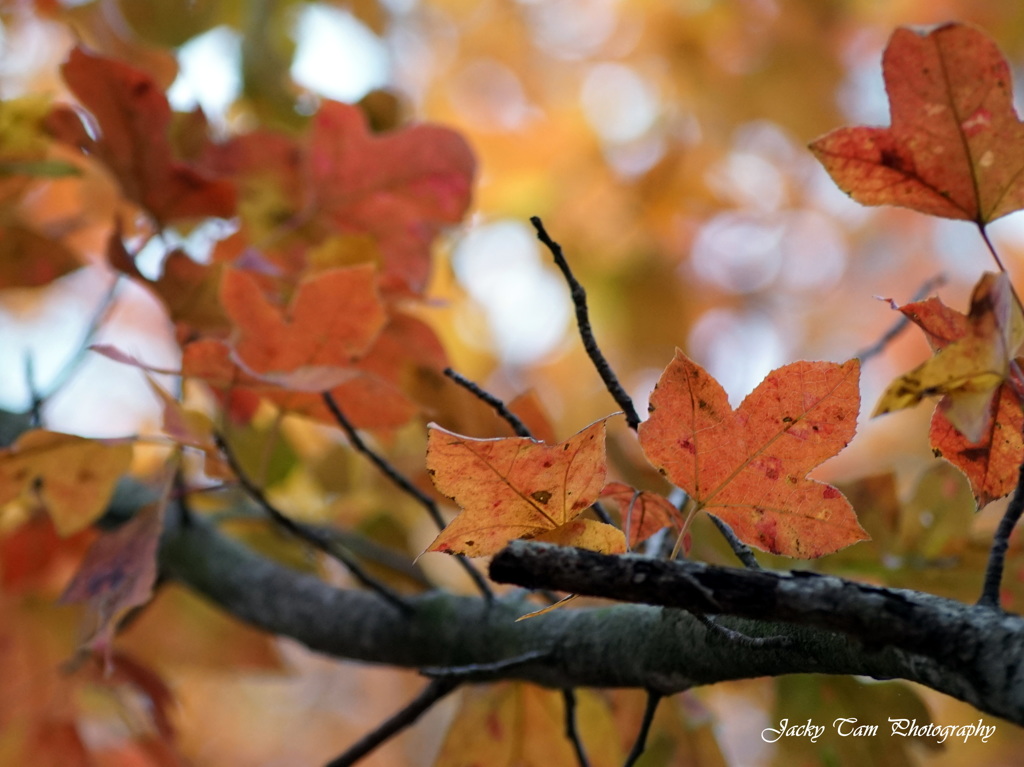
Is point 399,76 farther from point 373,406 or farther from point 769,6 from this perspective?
point 373,406

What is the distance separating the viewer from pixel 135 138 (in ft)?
2.06

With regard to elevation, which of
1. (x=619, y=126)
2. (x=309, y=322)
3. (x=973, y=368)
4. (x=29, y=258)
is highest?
(x=619, y=126)

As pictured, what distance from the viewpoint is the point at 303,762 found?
3.25 metres

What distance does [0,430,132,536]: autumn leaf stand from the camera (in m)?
0.52

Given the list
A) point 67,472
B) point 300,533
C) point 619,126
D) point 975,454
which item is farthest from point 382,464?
point 619,126

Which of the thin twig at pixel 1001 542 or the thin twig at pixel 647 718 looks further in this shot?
the thin twig at pixel 647 718

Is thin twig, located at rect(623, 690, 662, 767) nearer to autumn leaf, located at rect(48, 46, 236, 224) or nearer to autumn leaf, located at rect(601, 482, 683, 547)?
A: autumn leaf, located at rect(601, 482, 683, 547)

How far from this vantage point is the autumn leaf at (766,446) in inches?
14.1

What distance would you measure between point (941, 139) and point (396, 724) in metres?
0.44

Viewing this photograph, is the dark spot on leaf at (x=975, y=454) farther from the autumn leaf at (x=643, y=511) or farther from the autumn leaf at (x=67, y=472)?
the autumn leaf at (x=67, y=472)

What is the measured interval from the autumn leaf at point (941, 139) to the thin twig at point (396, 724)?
0.37m

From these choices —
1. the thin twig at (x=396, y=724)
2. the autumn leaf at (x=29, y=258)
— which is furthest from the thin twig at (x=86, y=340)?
the thin twig at (x=396, y=724)

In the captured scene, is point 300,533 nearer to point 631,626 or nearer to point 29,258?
point 631,626

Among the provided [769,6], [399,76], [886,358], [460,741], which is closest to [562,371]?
[399,76]
